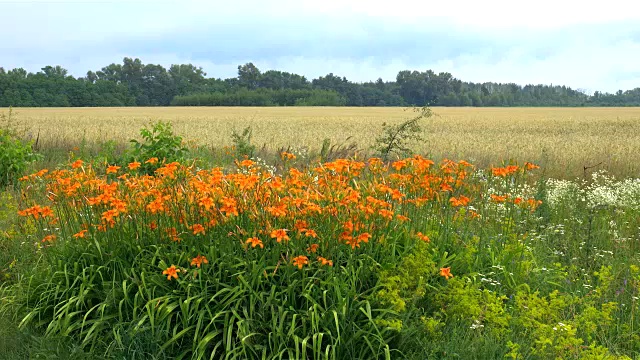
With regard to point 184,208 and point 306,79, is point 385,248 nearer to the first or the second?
point 184,208

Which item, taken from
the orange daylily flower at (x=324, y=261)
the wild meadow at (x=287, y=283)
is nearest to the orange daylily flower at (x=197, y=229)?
the wild meadow at (x=287, y=283)

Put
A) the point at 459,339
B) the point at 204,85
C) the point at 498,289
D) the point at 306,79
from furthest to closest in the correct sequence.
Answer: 1. the point at 306,79
2. the point at 204,85
3. the point at 498,289
4. the point at 459,339

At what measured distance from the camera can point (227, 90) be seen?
83.4 metres

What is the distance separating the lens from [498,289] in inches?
198

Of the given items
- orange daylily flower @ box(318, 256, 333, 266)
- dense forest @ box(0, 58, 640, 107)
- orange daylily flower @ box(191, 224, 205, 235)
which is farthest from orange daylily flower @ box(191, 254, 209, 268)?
dense forest @ box(0, 58, 640, 107)

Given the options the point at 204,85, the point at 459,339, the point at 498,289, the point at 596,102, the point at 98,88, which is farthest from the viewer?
the point at 596,102

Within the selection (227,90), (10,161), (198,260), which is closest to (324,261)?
(198,260)

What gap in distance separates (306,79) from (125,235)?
291 ft

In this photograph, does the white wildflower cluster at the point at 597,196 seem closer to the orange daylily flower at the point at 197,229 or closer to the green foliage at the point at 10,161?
the orange daylily flower at the point at 197,229

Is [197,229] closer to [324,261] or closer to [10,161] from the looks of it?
[324,261]

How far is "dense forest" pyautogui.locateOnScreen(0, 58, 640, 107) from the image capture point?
70.3 metres

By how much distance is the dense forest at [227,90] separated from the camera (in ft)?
231

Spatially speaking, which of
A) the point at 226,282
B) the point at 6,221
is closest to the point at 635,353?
the point at 226,282

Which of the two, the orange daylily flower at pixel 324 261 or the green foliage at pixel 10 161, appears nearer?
the orange daylily flower at pixel 324 261
